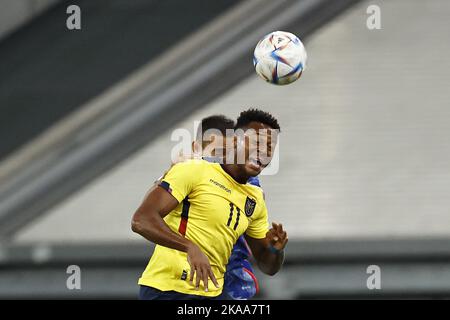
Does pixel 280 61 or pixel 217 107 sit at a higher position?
pixel 217 107

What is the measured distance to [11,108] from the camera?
11.4 m

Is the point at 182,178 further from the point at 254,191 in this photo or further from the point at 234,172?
the point at 254,191

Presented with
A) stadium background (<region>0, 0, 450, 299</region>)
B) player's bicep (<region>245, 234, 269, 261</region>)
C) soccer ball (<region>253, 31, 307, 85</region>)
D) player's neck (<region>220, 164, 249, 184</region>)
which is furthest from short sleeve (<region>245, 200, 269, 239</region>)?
stadium background (<region>0, 0, 450, 299</region>)

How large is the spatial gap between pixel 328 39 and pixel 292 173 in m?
1.74

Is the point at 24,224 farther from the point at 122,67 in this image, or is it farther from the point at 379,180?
the point at 379,180

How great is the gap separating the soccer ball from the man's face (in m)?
0.71

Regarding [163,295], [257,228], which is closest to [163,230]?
[163,295]

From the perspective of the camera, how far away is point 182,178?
4.23m

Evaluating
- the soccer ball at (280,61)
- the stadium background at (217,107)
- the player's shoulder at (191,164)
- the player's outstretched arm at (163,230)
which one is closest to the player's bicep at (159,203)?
the player's outstretched arm at (163,230)

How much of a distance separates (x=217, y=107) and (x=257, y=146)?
6630 millimetres

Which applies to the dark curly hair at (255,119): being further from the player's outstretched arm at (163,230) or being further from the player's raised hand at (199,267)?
the player's raised hand at (199,267)
